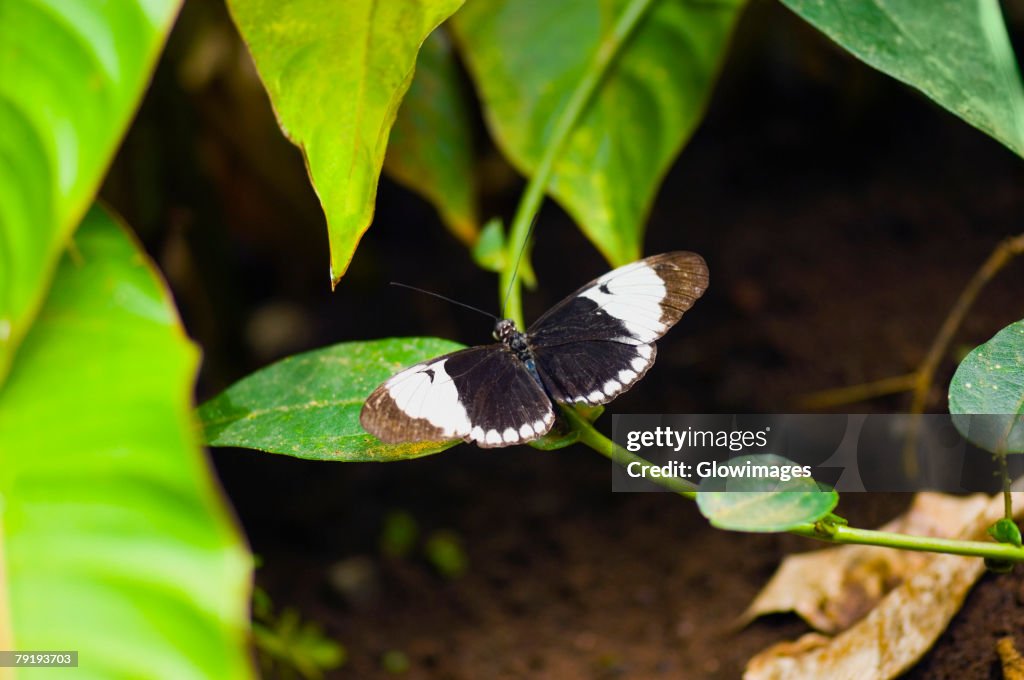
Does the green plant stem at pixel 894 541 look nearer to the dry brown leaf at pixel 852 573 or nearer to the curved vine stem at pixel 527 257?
the curved vine stem at pixel 527 257

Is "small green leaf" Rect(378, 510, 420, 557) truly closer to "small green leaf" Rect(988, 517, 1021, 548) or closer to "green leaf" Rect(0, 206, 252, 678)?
"green leaf" Rect(0, 206, 252, 678)

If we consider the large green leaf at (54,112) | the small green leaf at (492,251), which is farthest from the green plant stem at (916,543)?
the large green leaf at (54,112)

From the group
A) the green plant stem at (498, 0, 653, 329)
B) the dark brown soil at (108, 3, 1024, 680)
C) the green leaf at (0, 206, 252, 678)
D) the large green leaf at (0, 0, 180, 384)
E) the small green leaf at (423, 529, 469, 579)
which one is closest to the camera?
the green leaf at (0, 206, 252, 678)

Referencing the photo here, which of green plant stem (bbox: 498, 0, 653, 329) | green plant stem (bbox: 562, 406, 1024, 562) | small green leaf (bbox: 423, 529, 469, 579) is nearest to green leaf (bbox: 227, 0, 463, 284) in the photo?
green plant stem (bbox: 498, 0, 653, 329)

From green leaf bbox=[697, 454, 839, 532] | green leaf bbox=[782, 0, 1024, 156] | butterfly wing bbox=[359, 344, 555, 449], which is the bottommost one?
green leaf bbox=[697, 454, 839, 532]

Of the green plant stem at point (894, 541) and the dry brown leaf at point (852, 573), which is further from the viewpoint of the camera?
the dry brown leaf at point (852, 573)
